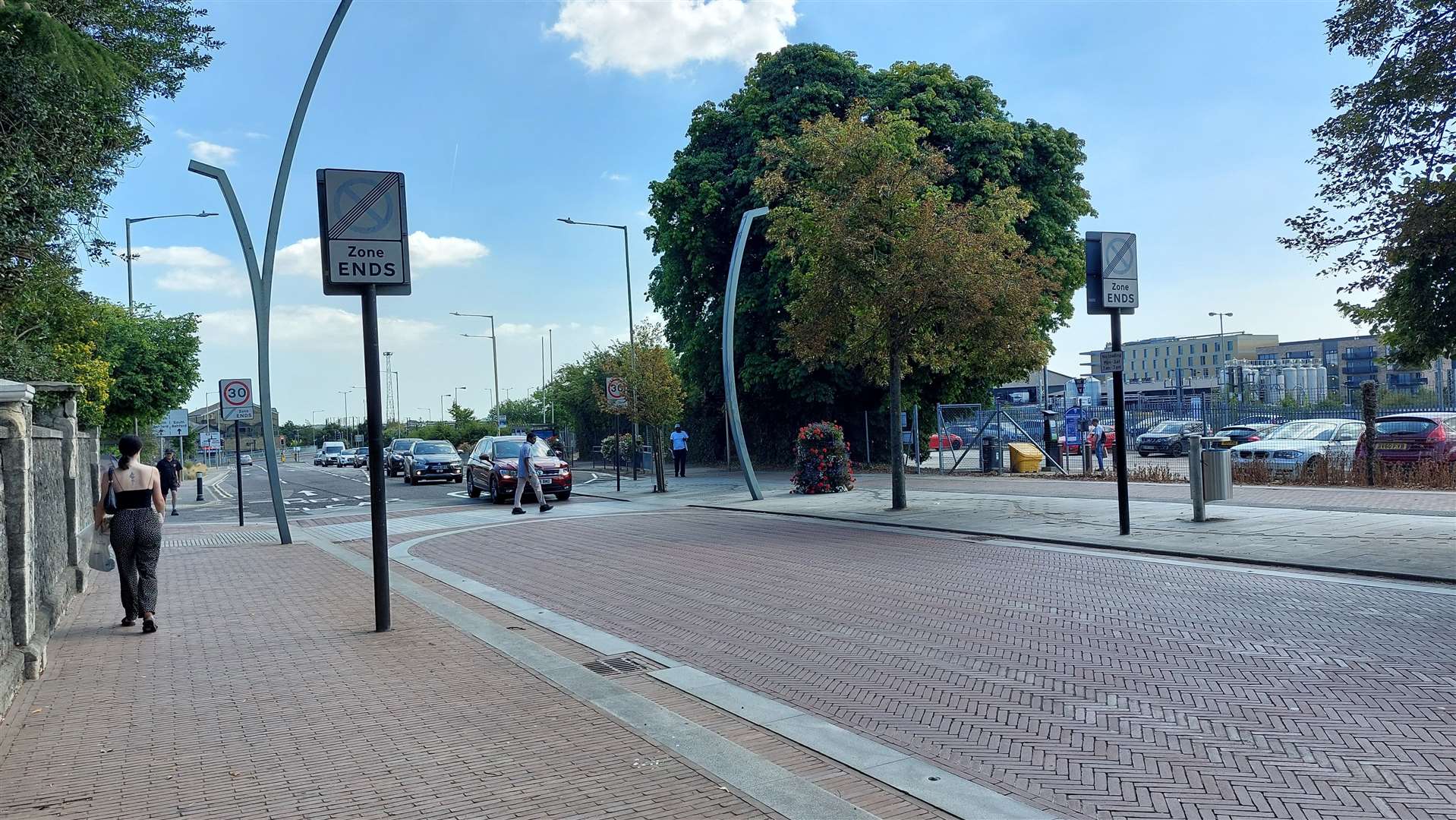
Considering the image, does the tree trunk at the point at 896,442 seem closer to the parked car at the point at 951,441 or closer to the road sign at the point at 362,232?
the road sign at the point at 362,232

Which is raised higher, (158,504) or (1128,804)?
(158,504)

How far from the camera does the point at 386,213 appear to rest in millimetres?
8414

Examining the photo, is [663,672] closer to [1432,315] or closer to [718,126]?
[1432,315]

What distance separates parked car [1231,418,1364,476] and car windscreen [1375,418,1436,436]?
1.57 ft

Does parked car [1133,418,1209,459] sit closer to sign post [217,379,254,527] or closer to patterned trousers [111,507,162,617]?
sign post [217,379,254,527]

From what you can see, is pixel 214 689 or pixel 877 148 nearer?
pixel 214 689

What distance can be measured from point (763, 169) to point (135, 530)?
960 inches

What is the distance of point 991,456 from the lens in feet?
92.1

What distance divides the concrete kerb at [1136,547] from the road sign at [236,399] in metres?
11.5

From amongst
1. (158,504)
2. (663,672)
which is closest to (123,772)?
(663,672)

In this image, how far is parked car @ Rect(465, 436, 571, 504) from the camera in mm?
24422

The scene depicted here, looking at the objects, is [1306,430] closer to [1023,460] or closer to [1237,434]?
[1023,460]

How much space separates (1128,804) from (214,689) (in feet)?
18.2

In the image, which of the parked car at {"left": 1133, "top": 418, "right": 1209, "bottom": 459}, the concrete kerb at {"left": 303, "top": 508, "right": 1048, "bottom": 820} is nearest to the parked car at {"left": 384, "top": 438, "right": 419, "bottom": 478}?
the parked car at {"left": 1133, "top": 418, "right": 1209, "bottom": 459}
